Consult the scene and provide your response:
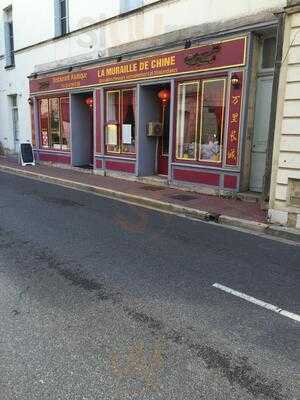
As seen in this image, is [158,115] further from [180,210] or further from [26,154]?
[26,154]

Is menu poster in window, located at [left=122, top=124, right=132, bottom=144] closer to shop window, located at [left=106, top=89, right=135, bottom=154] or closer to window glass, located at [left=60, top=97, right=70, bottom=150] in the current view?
shop window, located at [left=106, top=89, right=135, bottom=154]

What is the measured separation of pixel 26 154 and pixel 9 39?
22.1 feet

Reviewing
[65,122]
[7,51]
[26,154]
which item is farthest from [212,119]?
[7,51]

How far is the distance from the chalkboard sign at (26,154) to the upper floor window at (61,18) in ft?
15.2

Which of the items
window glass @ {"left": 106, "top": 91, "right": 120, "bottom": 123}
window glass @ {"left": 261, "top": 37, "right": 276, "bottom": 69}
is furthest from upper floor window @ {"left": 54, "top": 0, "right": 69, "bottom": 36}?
window glass @ {"left": 261, "top": 37, "right": 276, "bottom": 69}

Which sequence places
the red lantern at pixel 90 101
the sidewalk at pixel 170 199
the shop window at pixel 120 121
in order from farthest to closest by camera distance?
the red lantern at pixel 90 101 → the shop window at pixel 120 121 → the sidewalk at pixel 170 199

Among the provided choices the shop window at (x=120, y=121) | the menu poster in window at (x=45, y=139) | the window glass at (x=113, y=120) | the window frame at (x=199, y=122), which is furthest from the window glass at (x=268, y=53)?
the menu poster in window at (x=45, y=139)

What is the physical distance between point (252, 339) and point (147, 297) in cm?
127

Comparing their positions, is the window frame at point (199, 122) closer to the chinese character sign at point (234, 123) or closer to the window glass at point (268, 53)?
the chinese character sign at point (234, 123)

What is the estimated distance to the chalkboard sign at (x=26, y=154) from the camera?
17250 millimetres

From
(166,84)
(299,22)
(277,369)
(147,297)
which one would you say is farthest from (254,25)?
(277,369)

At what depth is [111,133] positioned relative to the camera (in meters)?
14.0

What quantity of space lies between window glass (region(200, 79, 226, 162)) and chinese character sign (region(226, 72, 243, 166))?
1.16ft

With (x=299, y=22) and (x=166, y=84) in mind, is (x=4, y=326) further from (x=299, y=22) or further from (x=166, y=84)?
(x=166, y=84)
